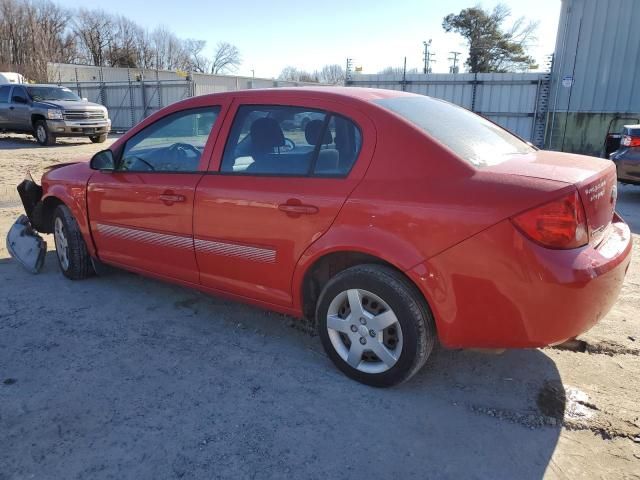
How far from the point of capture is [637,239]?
20.2 feet

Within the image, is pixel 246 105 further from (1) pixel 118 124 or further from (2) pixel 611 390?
(1) pixel 118 124

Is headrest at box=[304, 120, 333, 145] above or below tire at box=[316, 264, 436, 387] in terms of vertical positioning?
above

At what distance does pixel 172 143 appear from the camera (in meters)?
3.84

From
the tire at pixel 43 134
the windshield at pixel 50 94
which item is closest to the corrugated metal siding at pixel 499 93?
the windshield at pixel 50 94

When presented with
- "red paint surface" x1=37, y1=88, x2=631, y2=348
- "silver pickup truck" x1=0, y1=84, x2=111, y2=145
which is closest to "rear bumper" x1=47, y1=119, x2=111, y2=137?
"silver pickup truck" x1=0, y1=84, x2=111, y2=145

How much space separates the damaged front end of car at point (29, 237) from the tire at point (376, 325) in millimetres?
3258

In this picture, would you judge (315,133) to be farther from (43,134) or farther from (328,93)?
(43,134)

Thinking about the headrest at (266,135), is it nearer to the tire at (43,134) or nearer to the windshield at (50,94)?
the tire at (43,134)

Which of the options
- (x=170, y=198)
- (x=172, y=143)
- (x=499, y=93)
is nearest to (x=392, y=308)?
(x=170, y=198)

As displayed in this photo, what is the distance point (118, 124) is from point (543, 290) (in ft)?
85.4

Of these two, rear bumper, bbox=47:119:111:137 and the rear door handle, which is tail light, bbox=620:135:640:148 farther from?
rear bumper, bbox=47:119:111:137

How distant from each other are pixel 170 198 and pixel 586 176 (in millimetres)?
2624

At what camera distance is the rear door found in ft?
9.46

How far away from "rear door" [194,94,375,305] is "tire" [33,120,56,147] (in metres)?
15.6
